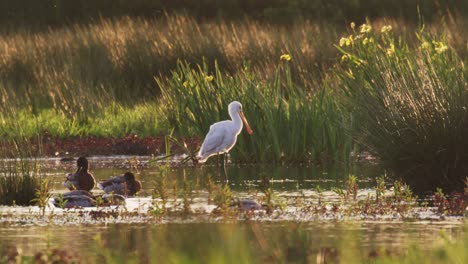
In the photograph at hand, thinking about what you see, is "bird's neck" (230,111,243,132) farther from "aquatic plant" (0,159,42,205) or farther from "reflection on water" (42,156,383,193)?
"aquatic plant" (0,159,42,205)

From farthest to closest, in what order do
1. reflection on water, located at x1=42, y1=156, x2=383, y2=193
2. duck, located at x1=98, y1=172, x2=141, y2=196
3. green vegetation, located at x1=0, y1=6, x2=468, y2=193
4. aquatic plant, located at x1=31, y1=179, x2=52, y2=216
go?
reflection on water, located at x1=42, y1=156, x2=383, y2=193
duck, located at x1=98, y1=172, x2=141, y2=196
green vegetation, located at x1=0, y1=6, x2=468, y2=193
aquatic plant, located at x1=31, y1=179, x2=52, y2=216

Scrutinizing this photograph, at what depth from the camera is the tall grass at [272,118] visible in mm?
19844

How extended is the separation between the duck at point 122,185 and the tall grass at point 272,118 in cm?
389

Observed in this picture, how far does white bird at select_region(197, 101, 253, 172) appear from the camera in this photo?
18.5 meters

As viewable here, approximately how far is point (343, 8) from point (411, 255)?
41311 mm

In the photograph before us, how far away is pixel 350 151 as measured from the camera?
19.5 meters

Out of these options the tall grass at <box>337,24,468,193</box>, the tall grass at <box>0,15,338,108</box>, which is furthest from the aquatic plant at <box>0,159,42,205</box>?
the tall grass at <box>0,15,338,108</box>

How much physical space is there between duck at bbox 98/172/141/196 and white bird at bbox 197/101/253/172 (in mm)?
2597

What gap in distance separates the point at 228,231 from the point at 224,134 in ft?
23.3

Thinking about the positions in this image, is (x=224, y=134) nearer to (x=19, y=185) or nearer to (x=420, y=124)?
(x=420, y=124)

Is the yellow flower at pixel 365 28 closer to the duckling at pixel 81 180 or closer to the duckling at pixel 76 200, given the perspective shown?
the duckling at pixel 81 180

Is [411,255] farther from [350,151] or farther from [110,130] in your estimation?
[110,130]

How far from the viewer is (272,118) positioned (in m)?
19.8

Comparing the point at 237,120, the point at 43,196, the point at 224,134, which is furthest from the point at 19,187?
the point at 237,120
